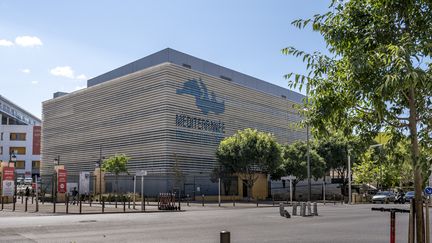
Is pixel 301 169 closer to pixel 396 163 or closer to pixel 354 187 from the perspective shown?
pixel 354 187

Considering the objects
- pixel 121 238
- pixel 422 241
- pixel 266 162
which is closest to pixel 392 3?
pixel 422 241

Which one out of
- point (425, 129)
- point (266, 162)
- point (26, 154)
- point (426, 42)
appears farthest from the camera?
point (26, 154)

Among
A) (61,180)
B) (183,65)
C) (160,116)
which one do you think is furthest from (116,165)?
(183,65)

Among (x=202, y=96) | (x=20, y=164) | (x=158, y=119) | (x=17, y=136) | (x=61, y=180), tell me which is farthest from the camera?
(x=17, y=136)

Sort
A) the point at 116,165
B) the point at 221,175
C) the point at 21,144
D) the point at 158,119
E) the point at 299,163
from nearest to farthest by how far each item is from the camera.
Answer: the point at 116,165 < the point at 158,119 < the point at 221,175 < the point at 299,163 < the point at 21,144

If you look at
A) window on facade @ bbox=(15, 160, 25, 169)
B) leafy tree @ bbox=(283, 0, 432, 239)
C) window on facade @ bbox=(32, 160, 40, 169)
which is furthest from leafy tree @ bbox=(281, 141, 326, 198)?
window on facade @ bbox=(15, 160, 25, 169)

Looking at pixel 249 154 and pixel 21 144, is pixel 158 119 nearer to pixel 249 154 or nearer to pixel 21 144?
pixel 249 154

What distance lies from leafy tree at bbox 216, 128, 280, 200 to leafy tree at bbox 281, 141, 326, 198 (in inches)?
246

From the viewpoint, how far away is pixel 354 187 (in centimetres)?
8081

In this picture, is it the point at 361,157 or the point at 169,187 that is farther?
the point at 169,187

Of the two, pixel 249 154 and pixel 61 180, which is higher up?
pixel 249 154

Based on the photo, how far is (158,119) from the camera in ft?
190

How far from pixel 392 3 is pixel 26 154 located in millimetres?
112772

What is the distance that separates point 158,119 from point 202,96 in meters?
7.40
